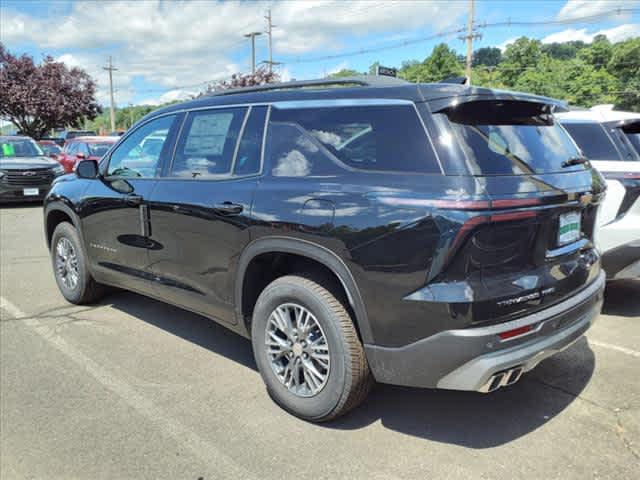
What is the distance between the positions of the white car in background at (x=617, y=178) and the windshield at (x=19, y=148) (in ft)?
43.6

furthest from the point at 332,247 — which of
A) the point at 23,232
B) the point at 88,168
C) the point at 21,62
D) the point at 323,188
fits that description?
the point at 21,62

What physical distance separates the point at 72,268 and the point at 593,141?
17.3 ft

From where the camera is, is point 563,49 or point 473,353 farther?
point 563,49

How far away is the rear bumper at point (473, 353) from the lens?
2.41 metres

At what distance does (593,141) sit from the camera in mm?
5004

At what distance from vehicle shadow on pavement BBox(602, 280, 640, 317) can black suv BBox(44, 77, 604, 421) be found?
216 cm

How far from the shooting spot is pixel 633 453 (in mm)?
2678

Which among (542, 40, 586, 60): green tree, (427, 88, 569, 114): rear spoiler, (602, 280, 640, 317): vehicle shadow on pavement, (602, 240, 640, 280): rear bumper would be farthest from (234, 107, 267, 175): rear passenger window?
(542, 40, 586, 60): green tree

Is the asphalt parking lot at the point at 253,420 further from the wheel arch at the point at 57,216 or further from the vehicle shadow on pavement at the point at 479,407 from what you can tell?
the wheel arch at the point at 57,216

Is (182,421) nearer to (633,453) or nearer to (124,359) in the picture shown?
(124,359)

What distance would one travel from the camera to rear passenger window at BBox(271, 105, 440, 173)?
2551 mm

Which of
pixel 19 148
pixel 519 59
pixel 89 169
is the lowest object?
pixel 89 169

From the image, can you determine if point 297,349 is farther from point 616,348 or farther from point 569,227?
point 616,348

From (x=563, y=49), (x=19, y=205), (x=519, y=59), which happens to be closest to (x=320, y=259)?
(x=19, y=205)
